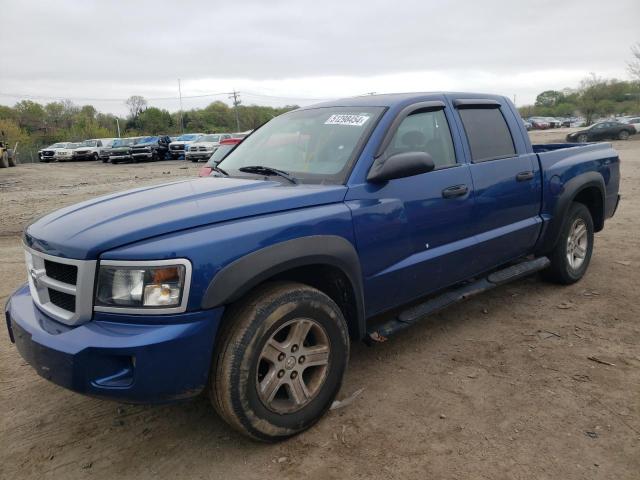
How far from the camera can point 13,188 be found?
17.6 m

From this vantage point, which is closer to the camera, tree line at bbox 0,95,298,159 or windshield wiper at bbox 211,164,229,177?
windshield wiper at bbox 211,164,229,177

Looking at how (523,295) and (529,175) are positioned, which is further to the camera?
(523,295)

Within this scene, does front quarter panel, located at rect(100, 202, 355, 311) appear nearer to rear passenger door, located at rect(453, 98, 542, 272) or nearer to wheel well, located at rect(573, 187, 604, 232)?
rear passenger door, located at rect(453, 98, 542, 272)

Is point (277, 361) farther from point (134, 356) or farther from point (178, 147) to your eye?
point (178, 147)

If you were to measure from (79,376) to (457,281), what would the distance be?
8.38 feet

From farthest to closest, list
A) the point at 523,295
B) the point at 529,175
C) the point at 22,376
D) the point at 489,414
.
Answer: the point at 523,295, the point at 529,175, the point at 22,376, the point at 489,414

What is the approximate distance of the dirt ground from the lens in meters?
2.49

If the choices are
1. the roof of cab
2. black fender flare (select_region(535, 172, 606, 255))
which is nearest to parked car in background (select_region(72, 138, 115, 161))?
the roof of cab

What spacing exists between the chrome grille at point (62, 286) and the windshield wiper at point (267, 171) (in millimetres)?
1330

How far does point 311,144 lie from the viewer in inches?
136

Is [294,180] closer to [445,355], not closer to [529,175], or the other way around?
[445,355]

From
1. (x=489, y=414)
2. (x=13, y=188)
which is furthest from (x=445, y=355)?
(x=13, y=188)

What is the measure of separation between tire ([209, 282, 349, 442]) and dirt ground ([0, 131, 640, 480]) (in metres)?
0.16

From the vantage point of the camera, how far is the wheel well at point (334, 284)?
2.85 metres
